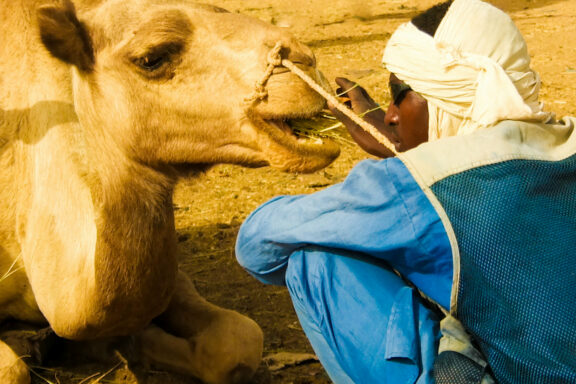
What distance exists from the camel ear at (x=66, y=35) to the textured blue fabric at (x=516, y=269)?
1.68m

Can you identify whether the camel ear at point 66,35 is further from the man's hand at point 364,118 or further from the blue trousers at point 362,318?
the blue trousers at point 362,318

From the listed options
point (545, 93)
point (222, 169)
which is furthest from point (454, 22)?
point (545, 93)

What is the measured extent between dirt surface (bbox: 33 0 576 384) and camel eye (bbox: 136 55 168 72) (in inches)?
23.3

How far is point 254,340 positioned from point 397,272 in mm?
1055


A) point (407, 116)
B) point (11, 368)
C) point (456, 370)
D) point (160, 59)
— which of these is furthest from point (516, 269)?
point (11, 368)

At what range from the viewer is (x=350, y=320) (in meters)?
2.86

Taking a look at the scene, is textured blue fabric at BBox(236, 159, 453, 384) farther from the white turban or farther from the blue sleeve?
the white turban

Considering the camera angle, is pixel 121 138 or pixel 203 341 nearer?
pixel 121 138

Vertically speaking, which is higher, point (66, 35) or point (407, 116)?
point (66, 35)

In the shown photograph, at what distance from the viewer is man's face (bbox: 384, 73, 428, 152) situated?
3018 mm

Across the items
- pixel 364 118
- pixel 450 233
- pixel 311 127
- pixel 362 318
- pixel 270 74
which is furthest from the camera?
pixel 364 118

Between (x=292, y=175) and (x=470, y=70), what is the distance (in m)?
3.66

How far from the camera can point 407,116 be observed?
121 inches

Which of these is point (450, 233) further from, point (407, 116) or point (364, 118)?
point (364, 118)
